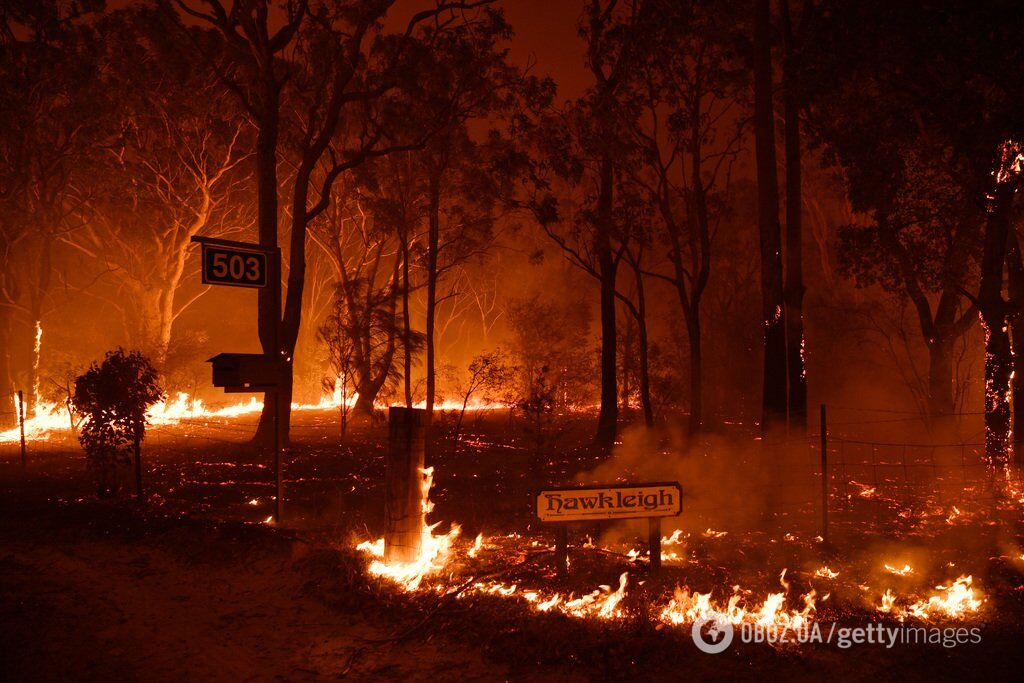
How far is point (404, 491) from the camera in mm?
7344

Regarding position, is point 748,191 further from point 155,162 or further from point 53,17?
point 53,17

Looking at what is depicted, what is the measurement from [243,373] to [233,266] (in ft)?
4.04

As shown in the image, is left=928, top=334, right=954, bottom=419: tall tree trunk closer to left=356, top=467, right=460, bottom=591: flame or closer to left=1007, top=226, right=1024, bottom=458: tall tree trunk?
left=1007, top=226, right=1024, bottom=458: tall tree trunk

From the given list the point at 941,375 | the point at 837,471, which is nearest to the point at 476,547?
the point at 837,471

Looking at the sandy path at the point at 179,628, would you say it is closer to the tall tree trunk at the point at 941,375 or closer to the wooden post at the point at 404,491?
the wooden post at the point at 404,491

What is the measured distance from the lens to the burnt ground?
207 inches

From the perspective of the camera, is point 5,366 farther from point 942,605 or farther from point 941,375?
point 942,605

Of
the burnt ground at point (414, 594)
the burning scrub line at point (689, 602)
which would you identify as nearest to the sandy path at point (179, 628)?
the burnt ground at point (414, 594)

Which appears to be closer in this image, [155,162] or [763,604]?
[763,604]

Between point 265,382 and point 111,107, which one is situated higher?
point 111,107

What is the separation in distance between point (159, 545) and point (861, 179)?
12.7m

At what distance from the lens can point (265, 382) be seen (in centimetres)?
838

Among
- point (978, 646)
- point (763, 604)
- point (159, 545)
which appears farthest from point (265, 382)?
point (978, 646)

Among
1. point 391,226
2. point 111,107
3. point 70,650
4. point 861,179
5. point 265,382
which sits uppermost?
point 111,107
